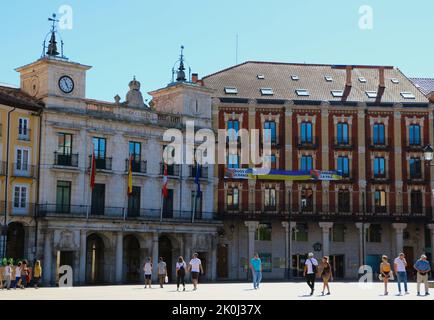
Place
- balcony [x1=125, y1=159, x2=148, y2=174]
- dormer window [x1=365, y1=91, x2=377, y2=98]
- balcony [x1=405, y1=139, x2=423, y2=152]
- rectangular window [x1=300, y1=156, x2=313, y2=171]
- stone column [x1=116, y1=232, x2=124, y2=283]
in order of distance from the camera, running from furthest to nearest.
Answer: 1. dormer window [x1=365, y1=91, x2=377, y2=98]
2. balcony [x1=405, y1=139, x2=423, y2=152]
3. rectangular window [x1=300, y1=156, x2=313, y2=171]
4. balcony [x1=125, y1=159, x2=148, y2=174]
5. stone column [x1=116, y1=232, x2=124, y2=283]

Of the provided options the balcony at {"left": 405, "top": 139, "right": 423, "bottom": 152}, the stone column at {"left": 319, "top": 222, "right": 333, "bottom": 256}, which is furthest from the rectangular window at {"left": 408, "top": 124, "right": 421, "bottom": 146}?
the stone column at {"left": 319, "top": 222, "right": 333, "bottom": 256}

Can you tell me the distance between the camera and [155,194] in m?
57.4

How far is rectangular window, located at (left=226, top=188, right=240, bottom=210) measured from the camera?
63.8 meters

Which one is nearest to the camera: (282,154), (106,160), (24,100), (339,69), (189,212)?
(24,100)

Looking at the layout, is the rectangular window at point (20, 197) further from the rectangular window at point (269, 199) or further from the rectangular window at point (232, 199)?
the rectangular window at point (269, 199)

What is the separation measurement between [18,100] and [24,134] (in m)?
2.27

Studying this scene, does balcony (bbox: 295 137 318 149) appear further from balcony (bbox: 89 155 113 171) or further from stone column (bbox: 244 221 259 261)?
balcony (bbox: 89 155 113 171)

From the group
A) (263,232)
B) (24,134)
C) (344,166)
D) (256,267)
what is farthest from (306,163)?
(256,267)

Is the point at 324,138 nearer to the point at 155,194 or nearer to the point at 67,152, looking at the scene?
the point at 155,194

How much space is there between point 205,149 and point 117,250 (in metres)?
12.0

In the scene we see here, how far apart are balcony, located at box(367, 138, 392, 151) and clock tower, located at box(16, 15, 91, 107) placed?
84.9ft

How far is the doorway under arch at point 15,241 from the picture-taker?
49.9 metres
